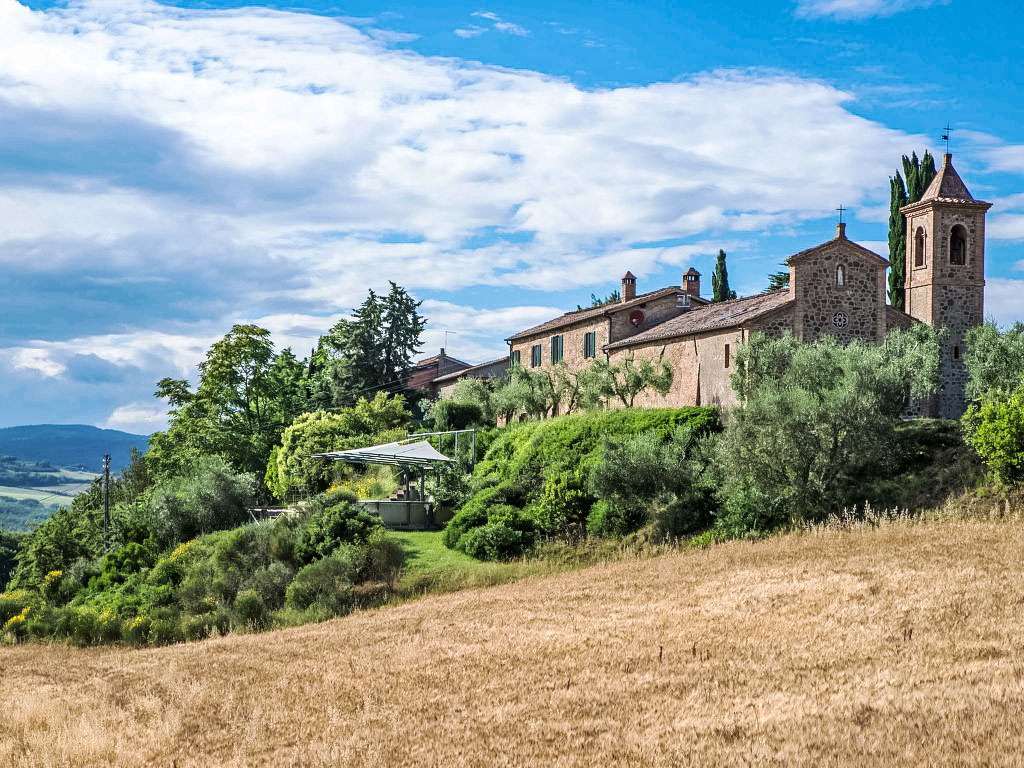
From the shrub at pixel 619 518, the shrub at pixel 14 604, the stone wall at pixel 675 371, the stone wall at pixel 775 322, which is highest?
the stone wall at pixel 775 322

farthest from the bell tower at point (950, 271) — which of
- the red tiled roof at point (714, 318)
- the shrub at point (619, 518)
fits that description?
the shrub at point (619, 518)

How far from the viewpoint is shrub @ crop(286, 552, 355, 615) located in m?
24.2

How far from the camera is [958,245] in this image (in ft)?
136

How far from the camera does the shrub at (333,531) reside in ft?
89.4

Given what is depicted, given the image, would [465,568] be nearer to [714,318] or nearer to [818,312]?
[714,318]

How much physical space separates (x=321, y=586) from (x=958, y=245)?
101ft

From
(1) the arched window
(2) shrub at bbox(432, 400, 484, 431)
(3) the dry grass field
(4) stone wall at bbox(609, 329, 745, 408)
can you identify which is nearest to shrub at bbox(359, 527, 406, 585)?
(3) the dry grass field

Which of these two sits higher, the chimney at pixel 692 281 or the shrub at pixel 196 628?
the chimney at pixel 692 281

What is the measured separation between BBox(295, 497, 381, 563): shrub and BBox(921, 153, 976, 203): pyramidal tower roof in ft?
91.0

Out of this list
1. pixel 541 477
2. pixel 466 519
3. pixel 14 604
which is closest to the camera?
pixel 466 519

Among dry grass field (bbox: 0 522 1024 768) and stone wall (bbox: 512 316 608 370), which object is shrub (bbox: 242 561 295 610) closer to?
dry grass field (bbox: 0 522 1024 768)

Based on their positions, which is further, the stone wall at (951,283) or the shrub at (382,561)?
the stone wall at (951,283)

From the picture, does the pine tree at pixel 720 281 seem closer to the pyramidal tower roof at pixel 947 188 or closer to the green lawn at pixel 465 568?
the pyramidal tower roof at pixel 947 188

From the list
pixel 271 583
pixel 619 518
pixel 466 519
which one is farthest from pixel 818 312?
pixel 271 583
